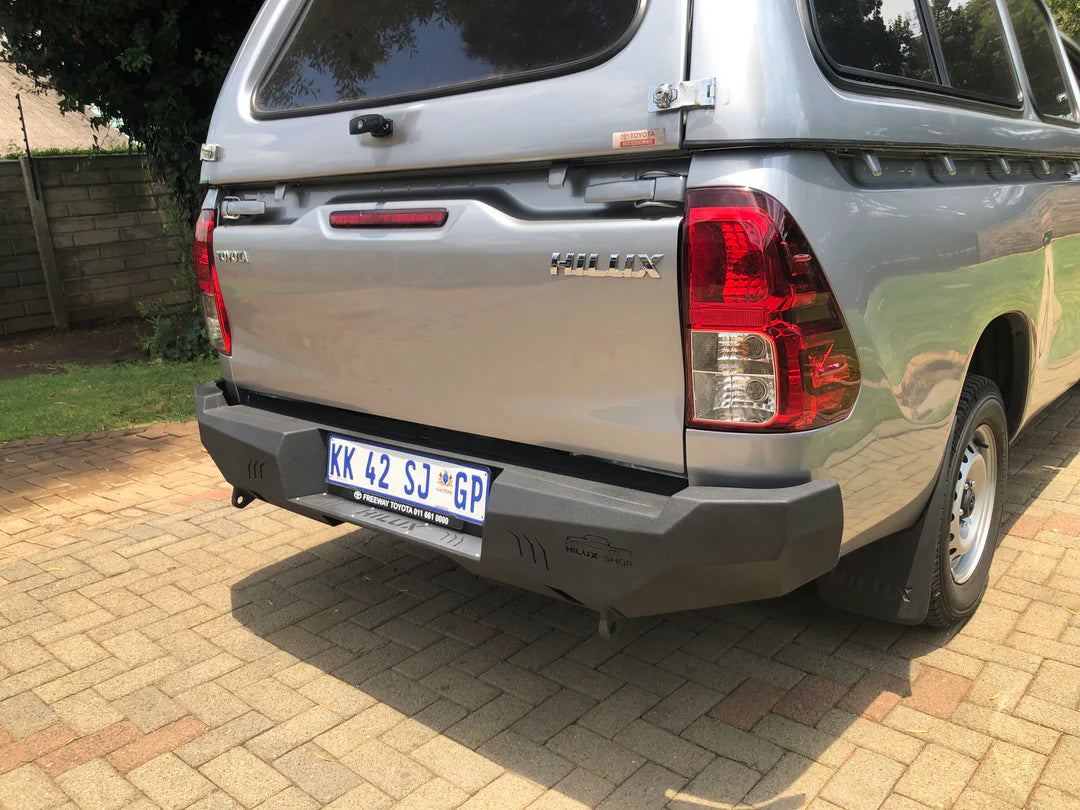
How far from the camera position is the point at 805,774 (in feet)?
7.79

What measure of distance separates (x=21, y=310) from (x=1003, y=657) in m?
9.03

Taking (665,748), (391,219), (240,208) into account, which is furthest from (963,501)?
(240,208)

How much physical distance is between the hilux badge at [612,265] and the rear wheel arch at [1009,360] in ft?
4.68

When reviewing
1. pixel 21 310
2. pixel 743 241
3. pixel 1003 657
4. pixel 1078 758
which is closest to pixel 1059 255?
pixel 1003 657

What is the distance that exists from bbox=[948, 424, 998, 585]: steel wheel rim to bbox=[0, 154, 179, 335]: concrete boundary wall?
8158 mm

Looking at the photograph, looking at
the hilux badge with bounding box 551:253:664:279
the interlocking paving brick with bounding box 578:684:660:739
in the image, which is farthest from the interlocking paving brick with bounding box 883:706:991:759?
the hilux badge with bounding box 551:253:664:279

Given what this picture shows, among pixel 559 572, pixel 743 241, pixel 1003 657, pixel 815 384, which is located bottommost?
pixel 1003 657

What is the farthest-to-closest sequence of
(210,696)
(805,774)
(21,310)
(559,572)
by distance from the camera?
(21,310), (210,696), (805,774), (559,572)

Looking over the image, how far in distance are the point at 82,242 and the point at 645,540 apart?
28.7ft

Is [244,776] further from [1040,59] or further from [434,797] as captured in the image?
[1040,59]

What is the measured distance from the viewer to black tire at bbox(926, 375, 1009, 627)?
8.95 ft

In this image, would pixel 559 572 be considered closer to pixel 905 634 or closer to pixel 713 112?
pixel 713 112

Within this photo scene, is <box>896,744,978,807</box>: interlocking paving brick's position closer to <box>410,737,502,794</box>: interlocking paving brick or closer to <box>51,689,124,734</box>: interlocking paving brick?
<box>410,737,502,794</box>: interlocking paving brick

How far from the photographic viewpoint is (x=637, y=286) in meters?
2.05
